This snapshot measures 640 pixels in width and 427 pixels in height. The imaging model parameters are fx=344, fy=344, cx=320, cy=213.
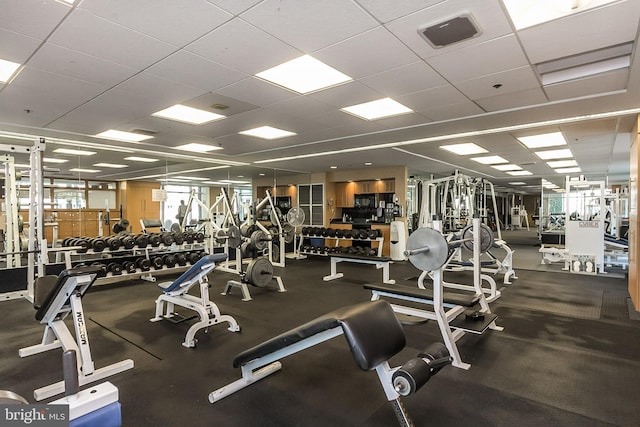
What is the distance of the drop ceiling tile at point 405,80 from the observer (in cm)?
271

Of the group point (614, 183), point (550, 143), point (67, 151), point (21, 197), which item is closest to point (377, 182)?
point (550, 143)

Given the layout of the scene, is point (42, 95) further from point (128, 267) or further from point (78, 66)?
point (128, 267)

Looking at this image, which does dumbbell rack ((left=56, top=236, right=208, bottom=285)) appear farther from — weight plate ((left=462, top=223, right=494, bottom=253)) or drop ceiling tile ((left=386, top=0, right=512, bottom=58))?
drop ceiling tile ((left=386, top=0, right=512, bottom=58))

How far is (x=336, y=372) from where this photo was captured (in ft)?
8.25

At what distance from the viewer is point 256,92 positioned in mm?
3180

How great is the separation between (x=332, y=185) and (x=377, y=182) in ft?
4.13

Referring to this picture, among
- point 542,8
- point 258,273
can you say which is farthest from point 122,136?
point 542,8

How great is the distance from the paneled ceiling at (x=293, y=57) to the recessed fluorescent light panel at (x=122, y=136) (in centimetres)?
14

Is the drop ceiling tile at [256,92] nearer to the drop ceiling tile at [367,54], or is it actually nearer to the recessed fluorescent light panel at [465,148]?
the drop ceiling tile at [367,54]

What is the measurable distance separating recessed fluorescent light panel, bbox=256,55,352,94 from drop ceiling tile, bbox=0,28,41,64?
4.86 feet

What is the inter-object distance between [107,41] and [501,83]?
304 cm

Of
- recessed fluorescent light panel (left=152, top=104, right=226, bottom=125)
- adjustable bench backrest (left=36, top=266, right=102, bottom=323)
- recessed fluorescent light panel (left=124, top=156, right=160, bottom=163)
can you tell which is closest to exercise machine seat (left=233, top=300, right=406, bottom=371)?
adjustable bench backrest (left=36, top=266, right=102, bottom=323)

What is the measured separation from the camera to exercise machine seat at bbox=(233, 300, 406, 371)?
4.69ft

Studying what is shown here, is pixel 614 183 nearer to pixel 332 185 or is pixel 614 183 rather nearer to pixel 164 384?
pixel 332 185
